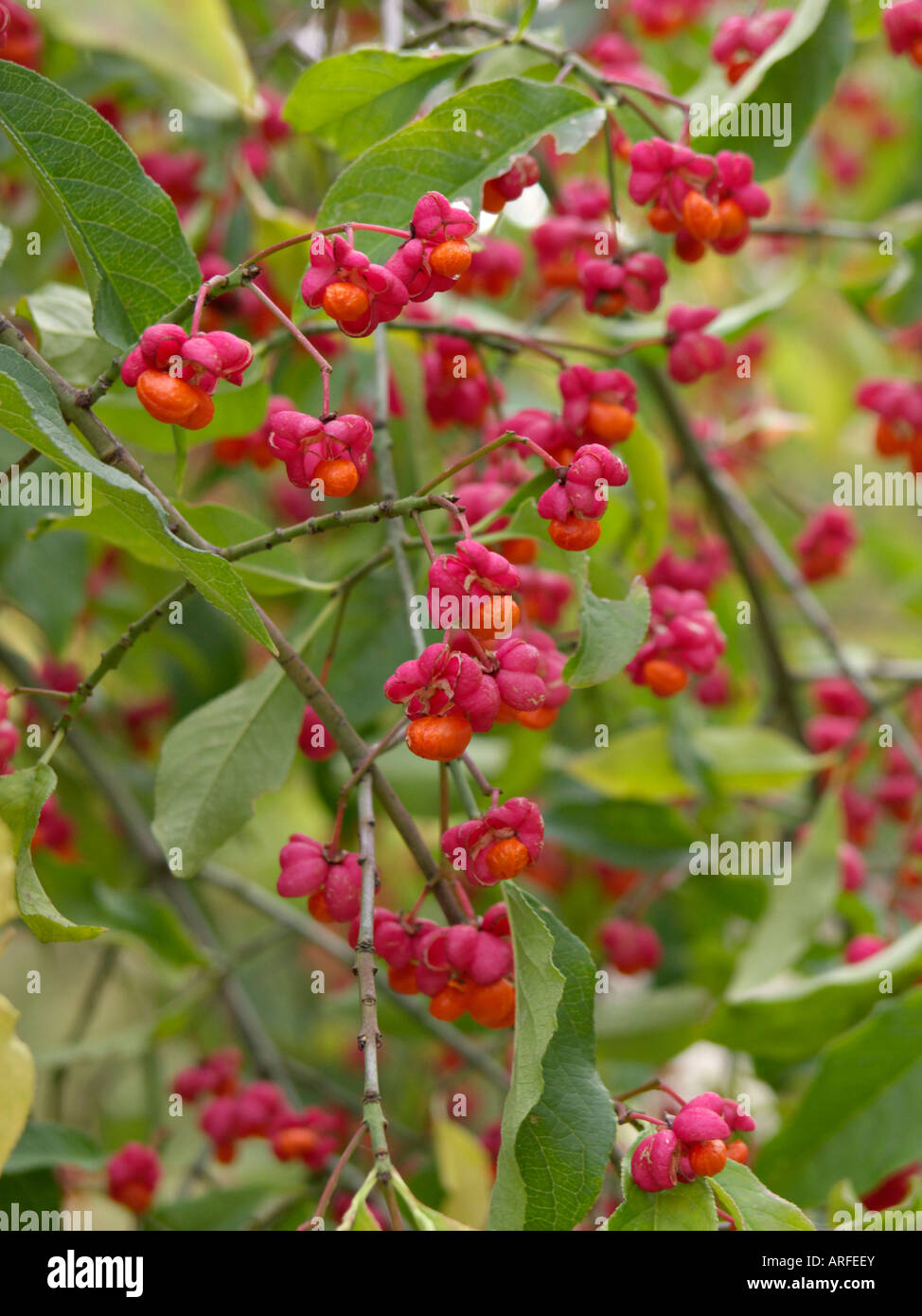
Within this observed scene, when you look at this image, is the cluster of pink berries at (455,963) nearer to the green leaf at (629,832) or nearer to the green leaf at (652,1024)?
the green leaf at (652,1024)

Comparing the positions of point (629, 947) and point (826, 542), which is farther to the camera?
point (826, 542)

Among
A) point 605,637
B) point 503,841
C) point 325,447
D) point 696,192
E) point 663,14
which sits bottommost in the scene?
point 503,841

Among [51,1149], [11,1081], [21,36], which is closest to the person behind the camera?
[11,1081]

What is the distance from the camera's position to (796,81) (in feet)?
3.74

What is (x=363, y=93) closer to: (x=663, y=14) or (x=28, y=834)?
(x=28, y=834)

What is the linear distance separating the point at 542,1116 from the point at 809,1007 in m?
0.59

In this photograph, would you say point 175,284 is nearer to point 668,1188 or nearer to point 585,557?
point 585,557

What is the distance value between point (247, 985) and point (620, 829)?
88 centimetres

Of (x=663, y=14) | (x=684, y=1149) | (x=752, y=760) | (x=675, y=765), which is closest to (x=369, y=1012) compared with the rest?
(x=684, y=1149)

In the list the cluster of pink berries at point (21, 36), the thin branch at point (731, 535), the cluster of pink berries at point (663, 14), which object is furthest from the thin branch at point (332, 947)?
the cluster of pink berries at point (663, 14)

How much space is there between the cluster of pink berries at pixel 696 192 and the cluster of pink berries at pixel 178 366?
1.29ft

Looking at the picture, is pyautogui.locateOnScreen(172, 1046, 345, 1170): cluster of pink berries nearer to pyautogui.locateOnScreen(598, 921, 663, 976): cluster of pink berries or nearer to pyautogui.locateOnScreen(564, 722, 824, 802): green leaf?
pyautogui.locateOnScreen(598, 921, 663, 976): cluster of pink berries

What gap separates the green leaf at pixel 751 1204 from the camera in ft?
2.65

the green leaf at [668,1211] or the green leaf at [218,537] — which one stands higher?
the green leaf at [218,537]
